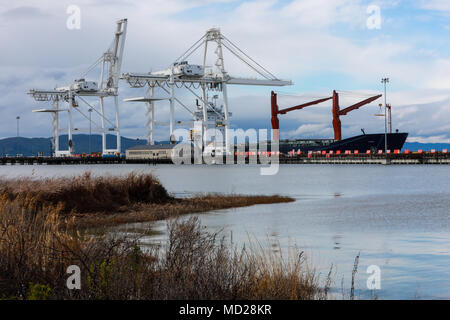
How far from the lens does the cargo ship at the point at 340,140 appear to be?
120 m

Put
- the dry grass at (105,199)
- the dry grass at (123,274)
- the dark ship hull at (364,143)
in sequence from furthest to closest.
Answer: the dark ship hull at (364,143)
the dry grass at (105,199)
the dry grass at (123,274)

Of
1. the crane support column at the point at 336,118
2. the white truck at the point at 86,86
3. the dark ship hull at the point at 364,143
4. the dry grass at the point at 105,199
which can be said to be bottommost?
the dry grass at the point at 105,199

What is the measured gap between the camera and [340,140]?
132625 millimetres

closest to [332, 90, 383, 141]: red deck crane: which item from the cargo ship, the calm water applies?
the cargo ship

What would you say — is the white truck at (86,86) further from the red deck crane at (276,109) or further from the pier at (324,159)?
the red deck crane at (276,109)

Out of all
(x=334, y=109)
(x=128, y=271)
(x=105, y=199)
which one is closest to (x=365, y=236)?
(x=105, y=199)

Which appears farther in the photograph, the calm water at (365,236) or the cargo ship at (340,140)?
the cargo ship at (340,140)

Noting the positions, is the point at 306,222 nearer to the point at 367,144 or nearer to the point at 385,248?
the point at 385,248

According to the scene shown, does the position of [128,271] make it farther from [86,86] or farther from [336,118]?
[86,86]

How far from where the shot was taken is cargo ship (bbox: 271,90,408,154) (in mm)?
119938

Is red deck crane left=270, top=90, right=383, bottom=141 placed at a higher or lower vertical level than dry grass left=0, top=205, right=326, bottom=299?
higher

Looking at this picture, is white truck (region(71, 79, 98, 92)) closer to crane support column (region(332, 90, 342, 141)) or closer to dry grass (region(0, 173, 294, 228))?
crane support column (region(332, 90, 342, 141))

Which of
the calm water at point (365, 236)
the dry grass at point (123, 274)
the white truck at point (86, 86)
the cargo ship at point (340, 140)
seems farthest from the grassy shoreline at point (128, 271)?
the white truck at point (86, 86)
